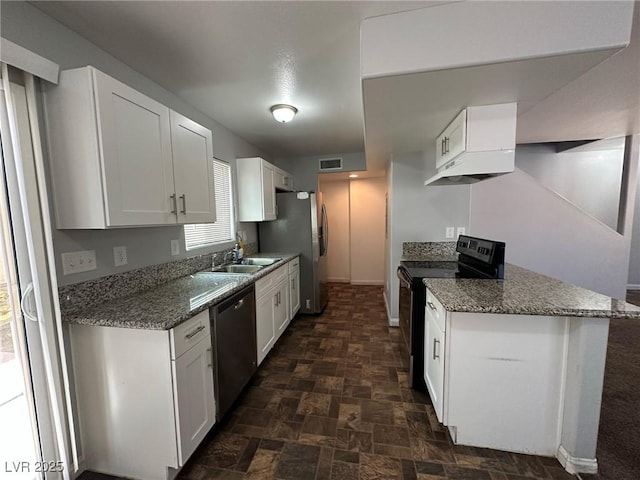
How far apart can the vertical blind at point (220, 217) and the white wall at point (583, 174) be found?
16.8ft

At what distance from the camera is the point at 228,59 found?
5.50ft

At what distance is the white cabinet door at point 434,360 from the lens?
→ 63.0 inches

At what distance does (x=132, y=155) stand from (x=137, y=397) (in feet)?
4.20

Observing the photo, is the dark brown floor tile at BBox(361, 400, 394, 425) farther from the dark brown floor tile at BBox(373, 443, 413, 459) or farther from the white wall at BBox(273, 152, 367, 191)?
the white wall at BBox(273, 152, 367, 191)

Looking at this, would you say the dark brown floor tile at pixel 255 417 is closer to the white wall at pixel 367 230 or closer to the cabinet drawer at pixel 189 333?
the cabinet drawer at pixel 189 333

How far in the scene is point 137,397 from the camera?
132 cm

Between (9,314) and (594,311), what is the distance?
2764 millimetres

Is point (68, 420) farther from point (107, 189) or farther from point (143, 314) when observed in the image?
point (107, 189)

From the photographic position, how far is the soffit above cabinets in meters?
1.11

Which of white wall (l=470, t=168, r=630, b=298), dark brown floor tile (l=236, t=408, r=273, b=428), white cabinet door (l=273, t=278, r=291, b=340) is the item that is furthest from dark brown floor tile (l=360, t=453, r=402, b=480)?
white wall (l=470, t=168, r=630, b=298)

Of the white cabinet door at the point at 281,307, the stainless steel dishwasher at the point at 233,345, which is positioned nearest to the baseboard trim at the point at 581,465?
the stainless steel dishwasher at the point at 233,345

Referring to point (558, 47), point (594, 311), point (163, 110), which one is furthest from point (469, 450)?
point (163, 110)

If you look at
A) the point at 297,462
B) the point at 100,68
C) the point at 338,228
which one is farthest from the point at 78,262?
the point at 338,228

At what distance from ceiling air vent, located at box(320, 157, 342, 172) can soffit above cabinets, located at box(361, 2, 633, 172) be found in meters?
2.64
